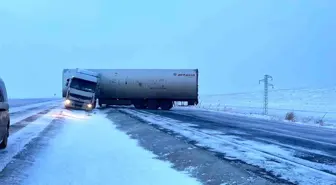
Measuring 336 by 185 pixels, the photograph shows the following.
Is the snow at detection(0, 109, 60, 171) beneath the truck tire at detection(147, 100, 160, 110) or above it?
beneath

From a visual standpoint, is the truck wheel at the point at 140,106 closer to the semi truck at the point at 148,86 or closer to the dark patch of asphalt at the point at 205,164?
the semi truck at the point at 148,86

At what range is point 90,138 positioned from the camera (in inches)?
621

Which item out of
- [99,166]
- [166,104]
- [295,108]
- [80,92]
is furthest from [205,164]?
[295,108]

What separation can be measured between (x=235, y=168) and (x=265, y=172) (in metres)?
0.63

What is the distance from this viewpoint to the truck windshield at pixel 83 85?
37.3 m

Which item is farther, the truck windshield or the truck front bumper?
the truck windshield

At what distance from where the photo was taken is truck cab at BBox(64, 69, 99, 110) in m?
37.1

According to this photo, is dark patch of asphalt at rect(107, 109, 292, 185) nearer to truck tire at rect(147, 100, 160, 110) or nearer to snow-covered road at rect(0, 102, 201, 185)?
snow-covered road at rect(0, 102, 201, 185)

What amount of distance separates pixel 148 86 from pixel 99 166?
34.7 m

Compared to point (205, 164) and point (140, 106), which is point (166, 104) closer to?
point (140, 106)

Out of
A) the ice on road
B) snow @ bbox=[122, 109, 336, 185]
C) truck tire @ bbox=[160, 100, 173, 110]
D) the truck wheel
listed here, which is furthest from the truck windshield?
snow @ bbox=[122, 109, 336, 185]

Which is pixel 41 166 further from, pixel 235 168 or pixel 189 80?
pixel 189 80

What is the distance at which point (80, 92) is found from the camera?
37188 mm

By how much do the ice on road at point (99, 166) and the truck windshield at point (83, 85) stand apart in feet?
75.6
